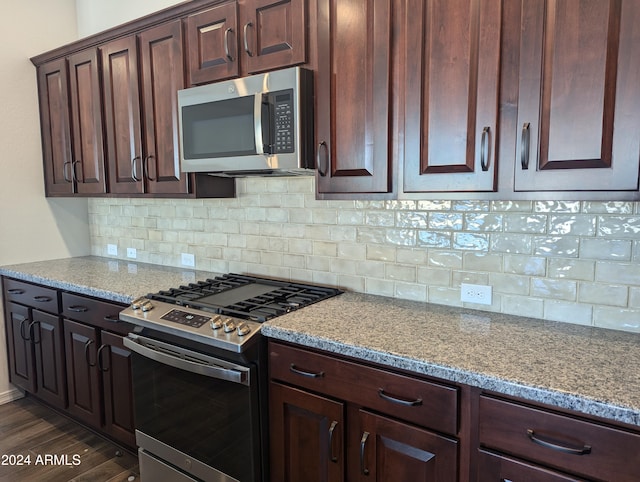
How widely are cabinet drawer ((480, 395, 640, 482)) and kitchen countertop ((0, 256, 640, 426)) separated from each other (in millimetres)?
49

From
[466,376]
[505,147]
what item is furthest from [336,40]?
[466,376]

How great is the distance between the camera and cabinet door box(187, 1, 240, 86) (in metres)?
2.05

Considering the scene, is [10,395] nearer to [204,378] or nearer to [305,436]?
[204,378]

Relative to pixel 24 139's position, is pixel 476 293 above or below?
below

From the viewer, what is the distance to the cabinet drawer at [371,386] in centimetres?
131

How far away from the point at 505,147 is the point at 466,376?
73 cm

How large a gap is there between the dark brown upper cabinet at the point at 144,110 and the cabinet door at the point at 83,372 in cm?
87

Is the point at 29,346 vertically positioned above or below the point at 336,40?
below

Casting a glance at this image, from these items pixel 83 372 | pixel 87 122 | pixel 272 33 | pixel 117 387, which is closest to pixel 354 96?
pixel 272 33

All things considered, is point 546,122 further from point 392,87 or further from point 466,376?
point 466,376

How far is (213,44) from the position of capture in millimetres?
2143

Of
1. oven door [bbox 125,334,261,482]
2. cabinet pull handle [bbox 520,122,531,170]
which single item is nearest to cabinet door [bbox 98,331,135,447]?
oven door [bbox 125,334,261,482]

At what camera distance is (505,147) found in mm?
1417

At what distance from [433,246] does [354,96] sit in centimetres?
73
